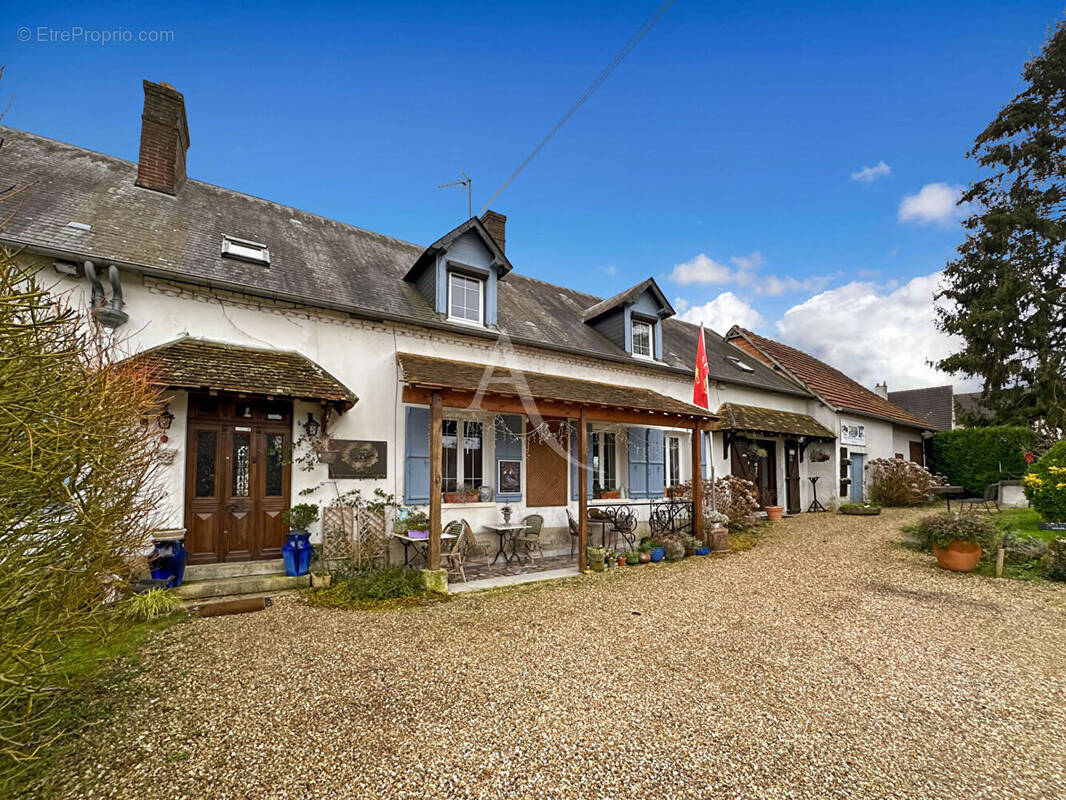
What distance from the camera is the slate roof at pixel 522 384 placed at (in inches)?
284

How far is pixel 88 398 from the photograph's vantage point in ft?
9.78

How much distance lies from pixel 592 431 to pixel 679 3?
7483mm

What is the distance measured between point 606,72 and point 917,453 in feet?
66.7

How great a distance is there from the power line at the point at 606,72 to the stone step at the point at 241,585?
7148mm

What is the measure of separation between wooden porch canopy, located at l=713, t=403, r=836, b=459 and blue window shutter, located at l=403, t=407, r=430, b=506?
7462 millimetres

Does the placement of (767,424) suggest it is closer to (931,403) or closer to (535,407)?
(535,407)

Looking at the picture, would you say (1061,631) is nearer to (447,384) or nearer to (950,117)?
(447,384)

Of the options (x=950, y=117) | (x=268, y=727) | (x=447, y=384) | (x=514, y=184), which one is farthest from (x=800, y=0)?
(x=268, y=727)

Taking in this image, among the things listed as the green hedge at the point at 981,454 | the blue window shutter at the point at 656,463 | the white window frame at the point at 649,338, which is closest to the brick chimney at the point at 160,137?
the white window frame at the point at 649,338

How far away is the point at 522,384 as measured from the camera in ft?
27.8

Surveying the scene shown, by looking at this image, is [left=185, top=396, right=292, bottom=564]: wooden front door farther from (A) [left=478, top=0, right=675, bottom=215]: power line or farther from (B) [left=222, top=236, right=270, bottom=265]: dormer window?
(A) [left=478, top=0, right=675, bottom=215]: power line

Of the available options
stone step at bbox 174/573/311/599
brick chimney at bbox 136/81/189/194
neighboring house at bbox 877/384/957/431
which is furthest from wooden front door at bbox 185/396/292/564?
neighboring house at bbox 877/384/957/431

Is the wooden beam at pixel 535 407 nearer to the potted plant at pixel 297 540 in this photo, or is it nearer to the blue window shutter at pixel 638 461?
the blue window shutter at pixel 638 461

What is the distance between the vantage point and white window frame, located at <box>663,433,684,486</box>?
12.0 meters
